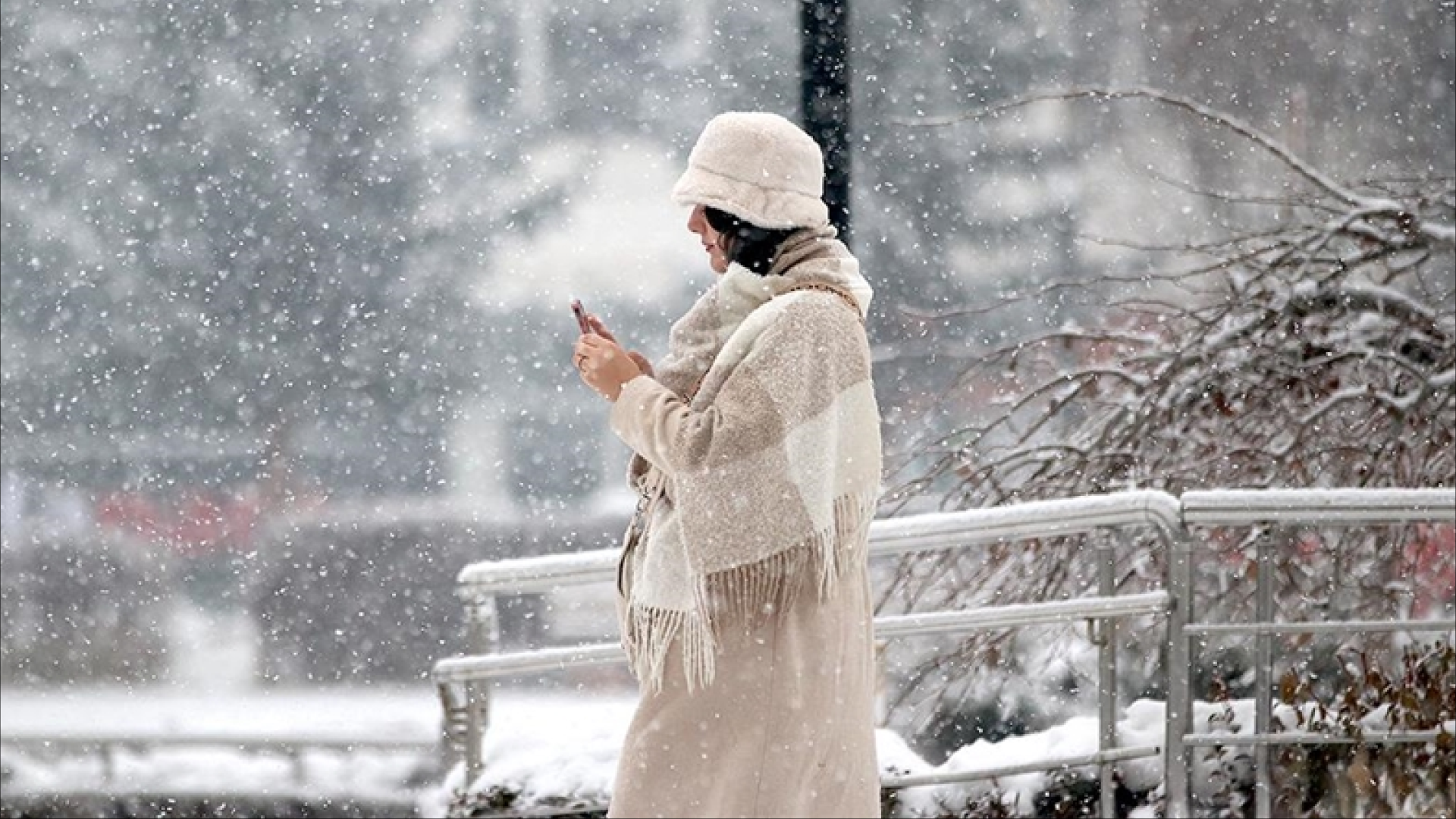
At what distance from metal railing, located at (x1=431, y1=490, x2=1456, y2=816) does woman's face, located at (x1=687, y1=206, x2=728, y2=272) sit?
61.4 inches

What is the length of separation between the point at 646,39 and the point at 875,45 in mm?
1653

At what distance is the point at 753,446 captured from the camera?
94.6 inches

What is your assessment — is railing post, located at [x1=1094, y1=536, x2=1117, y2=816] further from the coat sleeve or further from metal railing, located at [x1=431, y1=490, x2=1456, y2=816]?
the coat sleeve

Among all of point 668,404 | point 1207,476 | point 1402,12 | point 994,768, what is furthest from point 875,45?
point 668,404

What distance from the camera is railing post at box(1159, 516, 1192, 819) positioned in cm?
410

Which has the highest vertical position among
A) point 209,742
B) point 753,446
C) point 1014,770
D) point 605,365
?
point 605,365

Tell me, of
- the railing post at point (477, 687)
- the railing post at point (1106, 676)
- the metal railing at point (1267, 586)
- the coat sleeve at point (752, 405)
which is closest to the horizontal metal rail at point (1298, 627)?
the metal railing at point (1267, 586)

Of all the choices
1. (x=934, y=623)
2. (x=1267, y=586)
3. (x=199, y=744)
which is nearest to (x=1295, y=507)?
(x=1267, y=586)

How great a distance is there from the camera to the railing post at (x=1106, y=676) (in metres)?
4.17

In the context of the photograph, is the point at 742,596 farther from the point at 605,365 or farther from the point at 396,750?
the point at 396,750

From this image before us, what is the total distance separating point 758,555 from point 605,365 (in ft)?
1.03

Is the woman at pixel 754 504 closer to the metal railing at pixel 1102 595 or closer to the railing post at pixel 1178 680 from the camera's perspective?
the metal railing at pixel 1102 595

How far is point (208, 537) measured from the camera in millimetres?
14664

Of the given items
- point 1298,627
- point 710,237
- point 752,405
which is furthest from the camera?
point 1298,627
